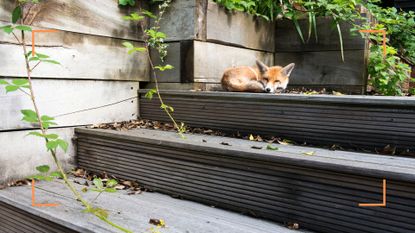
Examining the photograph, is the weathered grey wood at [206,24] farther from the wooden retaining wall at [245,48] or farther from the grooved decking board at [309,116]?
the grooved decking board at [309,116]

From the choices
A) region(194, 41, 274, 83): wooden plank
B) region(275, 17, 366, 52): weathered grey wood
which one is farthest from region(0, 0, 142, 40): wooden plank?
region(275, 17, 366, 52): weathered grey wood

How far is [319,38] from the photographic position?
2.56 m

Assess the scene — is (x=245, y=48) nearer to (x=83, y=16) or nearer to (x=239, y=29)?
(x=239, y=29)

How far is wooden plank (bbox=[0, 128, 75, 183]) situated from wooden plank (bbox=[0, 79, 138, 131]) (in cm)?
5

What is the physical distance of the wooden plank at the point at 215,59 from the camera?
7.06ft

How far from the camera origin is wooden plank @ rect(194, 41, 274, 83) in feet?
7.06

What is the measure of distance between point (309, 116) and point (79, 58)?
4.32 feet

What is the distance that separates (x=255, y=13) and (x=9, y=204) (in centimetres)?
205

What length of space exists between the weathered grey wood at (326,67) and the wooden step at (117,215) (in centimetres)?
159

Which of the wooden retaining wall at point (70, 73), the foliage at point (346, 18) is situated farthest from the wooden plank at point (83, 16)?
the foliage at point (346, 18)

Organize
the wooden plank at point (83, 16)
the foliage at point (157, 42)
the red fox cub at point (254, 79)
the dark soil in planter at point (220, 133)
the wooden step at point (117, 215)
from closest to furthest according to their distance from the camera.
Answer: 1. the wooden step at point (117, 215)
2. the dark soil in planter at point (220, 133)
3. the wooden plank at point (83, 16)
4. the foliage at point (157, 42)
5. the red fox cub at point (254, 79)

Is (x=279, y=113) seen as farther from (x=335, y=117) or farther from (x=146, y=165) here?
(x=146, y=165)

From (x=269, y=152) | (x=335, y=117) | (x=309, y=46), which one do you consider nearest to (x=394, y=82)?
(x=309, y=46)

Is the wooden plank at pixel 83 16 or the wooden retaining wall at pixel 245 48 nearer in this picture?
the wooden plank at pixel 83 16
